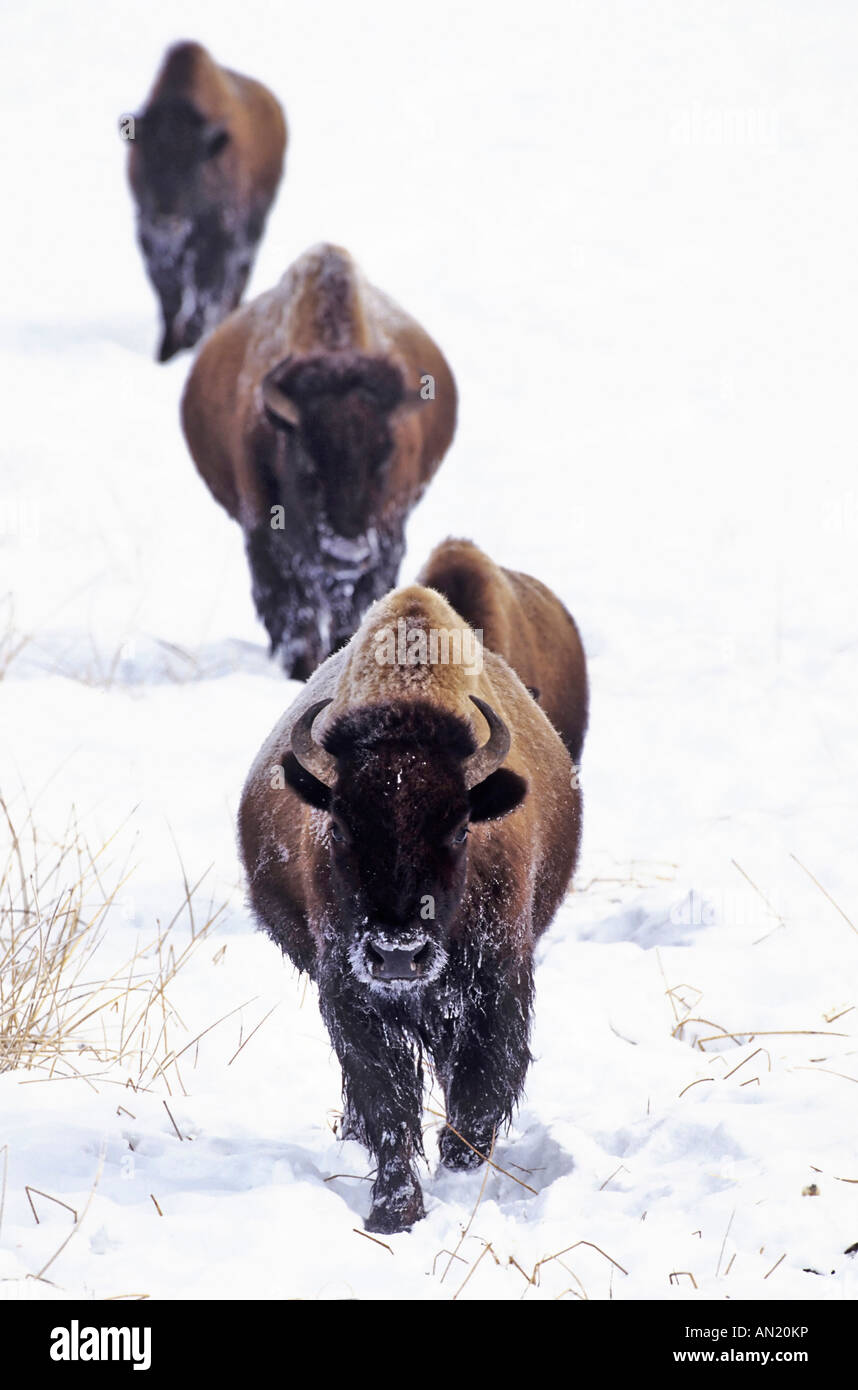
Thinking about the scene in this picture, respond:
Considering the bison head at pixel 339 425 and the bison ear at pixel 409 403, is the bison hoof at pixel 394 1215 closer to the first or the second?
the bison head at pixel 339 425

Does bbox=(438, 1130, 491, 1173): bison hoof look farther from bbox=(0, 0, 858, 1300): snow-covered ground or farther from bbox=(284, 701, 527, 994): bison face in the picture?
bbox=(284, 701, 527, 994): bison face

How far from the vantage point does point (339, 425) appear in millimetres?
7773

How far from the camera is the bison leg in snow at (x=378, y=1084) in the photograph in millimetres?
3742

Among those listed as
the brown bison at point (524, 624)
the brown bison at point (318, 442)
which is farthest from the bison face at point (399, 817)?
the brown bison at point (318, 442)

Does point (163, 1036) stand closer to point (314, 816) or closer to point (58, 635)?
point (314, 816)

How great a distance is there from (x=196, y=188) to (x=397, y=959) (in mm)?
11290

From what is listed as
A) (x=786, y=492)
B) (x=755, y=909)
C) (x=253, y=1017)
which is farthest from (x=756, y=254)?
(x=253, y=1017)

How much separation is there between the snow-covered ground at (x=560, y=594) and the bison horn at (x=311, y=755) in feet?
2.97

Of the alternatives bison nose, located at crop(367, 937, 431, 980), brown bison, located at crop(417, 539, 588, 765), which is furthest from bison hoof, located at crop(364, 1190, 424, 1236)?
brown bison, located at crop(417, 539, 588, 765)

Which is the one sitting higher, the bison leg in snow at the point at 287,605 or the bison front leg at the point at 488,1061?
the bison front leg at the point at 488,1061

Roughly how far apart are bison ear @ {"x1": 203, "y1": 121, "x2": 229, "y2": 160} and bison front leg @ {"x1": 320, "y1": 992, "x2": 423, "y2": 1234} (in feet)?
36.4

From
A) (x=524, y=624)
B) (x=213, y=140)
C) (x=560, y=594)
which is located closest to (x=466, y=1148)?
(x=524, y=624)

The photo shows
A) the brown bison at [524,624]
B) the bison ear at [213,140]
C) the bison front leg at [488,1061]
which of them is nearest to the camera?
the bison front leg at [488,1061]

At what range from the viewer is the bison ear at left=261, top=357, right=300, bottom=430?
309 inches
